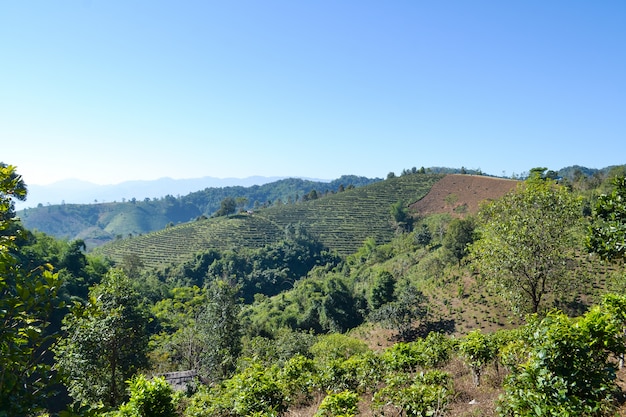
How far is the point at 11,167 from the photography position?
13.0 ft

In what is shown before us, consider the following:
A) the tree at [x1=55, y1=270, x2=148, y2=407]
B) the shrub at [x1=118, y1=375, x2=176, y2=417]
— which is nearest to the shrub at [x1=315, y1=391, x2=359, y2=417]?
the shrub at [x1=118, y1=375, x2=176, y2=417]

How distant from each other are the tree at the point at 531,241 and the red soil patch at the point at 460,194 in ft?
208

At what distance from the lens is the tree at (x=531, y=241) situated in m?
14.3

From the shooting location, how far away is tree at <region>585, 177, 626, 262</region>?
823 centimetres

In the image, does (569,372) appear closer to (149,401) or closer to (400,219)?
(149,401)

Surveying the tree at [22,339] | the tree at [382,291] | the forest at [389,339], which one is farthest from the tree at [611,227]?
the tree at [382,291]

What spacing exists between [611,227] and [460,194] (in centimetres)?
8476

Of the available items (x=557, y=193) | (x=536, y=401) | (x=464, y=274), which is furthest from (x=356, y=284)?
(x=536, y=401)

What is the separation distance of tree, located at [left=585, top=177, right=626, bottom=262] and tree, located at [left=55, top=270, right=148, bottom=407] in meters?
14.5

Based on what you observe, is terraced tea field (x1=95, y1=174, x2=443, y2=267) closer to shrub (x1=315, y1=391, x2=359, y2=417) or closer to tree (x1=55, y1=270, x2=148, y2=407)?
tree (x1=55, y1=270, x2=148, y2=407)

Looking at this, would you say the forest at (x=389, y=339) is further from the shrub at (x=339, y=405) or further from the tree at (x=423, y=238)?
the tree at (x=423, y=238)

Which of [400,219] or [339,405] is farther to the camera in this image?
[400,219]

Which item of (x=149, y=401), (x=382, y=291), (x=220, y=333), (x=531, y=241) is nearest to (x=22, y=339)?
(x=149, y=401)

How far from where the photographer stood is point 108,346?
557 inches
